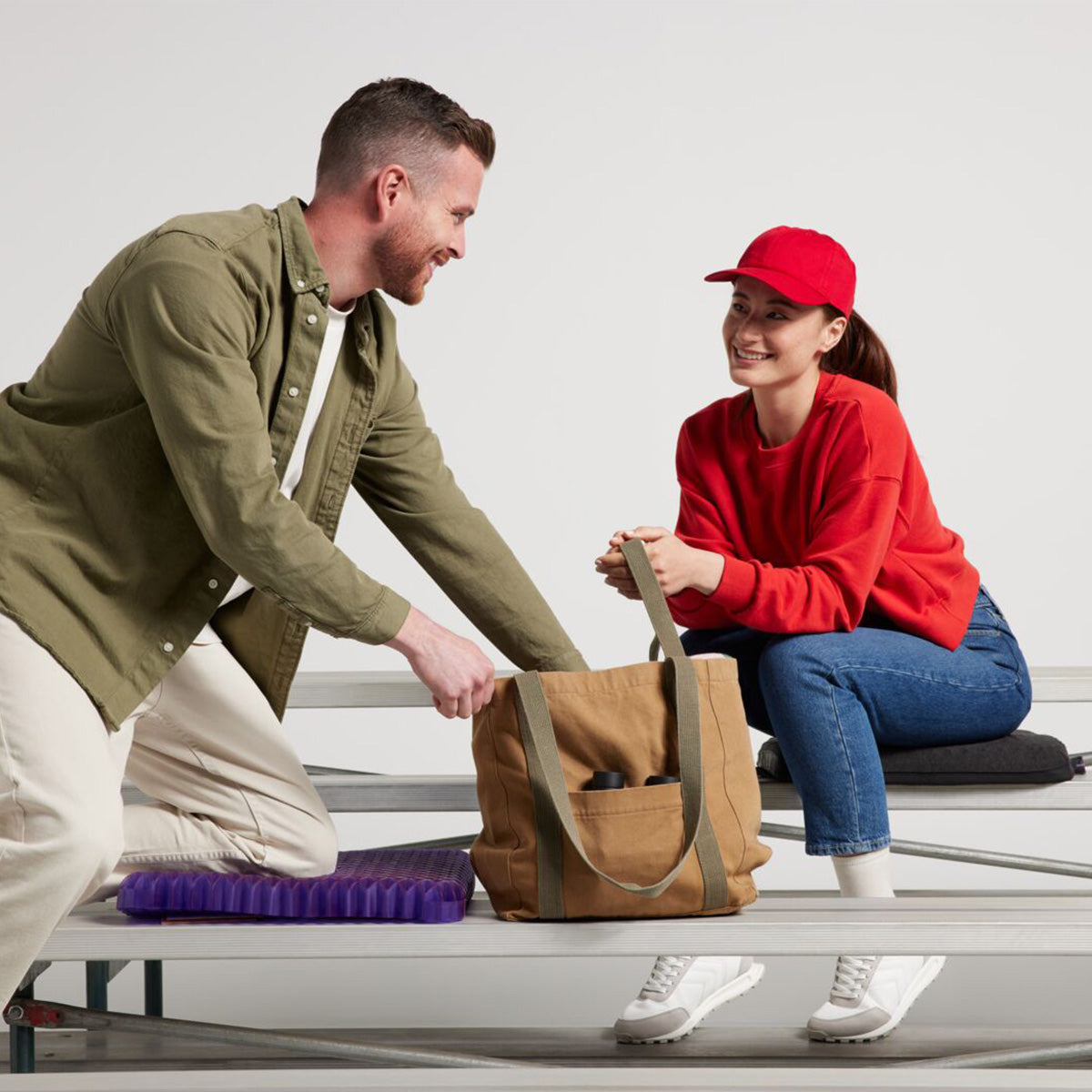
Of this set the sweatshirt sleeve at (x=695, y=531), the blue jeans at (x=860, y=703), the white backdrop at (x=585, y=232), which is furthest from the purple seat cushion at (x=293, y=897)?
the white backdrop at (x=585, y=232)

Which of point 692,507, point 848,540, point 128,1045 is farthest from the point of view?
point 128,1045

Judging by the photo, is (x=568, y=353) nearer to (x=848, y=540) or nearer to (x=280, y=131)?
(x=280, y=131)

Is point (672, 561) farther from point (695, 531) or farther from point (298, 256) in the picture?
point (298, 256)

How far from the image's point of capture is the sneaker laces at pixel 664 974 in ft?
10.4

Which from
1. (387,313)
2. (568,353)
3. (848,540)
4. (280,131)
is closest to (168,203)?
(280,131)

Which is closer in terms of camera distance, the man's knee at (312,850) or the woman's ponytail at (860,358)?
the man's knee at (312,850)

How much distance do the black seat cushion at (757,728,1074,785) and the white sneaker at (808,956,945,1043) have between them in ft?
1.17

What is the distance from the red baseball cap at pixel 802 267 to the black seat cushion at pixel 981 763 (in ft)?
2.73

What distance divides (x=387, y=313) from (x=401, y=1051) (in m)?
1.26

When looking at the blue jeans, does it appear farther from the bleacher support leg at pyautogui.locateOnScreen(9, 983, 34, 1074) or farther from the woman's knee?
the bleacher support leg at pyautogui.locateOnScreen(9, 983, 34, 1074)

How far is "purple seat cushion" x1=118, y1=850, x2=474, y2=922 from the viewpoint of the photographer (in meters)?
2.46

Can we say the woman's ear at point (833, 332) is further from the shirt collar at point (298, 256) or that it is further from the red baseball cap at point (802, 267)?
the shirt collar at point (298, 256)

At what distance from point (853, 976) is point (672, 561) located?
90cm

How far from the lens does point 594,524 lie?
20.4ft
